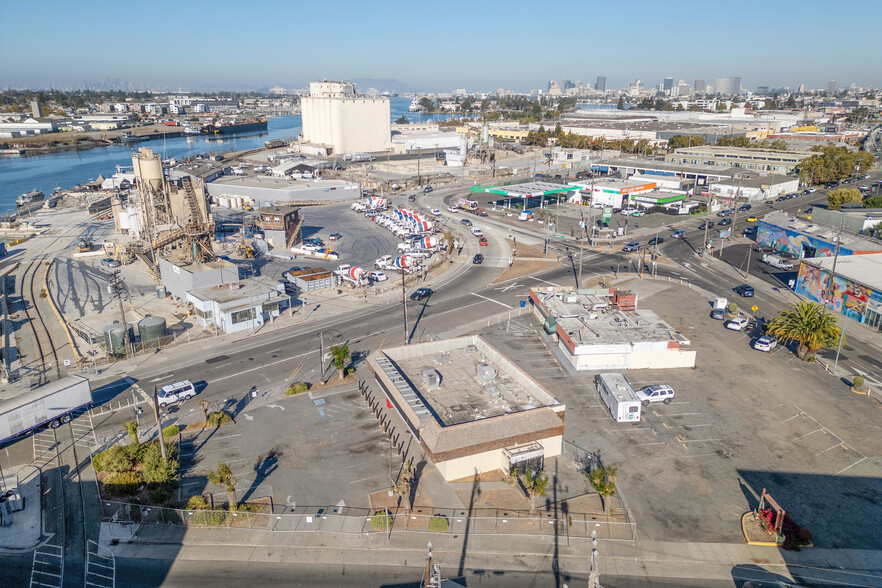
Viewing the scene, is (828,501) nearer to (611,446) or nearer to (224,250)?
(611,446)

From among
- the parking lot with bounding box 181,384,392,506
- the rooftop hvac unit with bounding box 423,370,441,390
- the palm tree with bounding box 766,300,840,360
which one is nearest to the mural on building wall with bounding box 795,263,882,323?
the palm tree with bounding box 766,300,840,360

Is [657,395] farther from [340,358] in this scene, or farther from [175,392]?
[175,392]

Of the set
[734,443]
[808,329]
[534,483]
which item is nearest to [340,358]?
[534,483]

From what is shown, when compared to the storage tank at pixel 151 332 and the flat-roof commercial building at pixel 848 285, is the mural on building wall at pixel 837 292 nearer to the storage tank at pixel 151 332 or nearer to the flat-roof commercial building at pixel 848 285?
the flat-roof commercial building at pixel 848 285

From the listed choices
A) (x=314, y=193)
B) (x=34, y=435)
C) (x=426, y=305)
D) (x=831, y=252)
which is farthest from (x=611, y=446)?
(x=314, y=193)

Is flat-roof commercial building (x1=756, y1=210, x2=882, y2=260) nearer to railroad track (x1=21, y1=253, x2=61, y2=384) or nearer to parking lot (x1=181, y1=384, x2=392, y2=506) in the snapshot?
parking lot (x1=181, y1=384, x2=392, y2=506)

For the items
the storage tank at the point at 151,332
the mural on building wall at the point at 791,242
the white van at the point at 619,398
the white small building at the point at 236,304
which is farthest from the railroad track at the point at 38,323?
the mural on building wall at the point at 791,242
